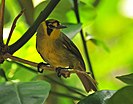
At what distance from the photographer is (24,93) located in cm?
90

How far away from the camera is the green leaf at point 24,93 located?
33.2 inches

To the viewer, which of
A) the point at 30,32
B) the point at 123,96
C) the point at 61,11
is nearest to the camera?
the point at 123,96

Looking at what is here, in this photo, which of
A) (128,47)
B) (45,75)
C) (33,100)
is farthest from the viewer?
(128,47)

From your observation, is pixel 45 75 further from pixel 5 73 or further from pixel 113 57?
pixel 113 57

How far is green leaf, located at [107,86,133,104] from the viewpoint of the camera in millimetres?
875

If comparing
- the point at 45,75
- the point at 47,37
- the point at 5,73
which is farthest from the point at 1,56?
the point at 47,37

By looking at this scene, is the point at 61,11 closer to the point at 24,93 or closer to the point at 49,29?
the point at 49,29

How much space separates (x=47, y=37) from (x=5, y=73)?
1.40 ft

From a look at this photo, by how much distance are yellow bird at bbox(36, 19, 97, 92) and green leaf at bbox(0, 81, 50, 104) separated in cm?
65

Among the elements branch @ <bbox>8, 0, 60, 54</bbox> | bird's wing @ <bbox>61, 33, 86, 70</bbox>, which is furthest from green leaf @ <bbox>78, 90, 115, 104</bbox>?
bird's wing @ <bbox>61, 33, 86, 70</bbox>

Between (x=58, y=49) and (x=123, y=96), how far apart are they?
89cm

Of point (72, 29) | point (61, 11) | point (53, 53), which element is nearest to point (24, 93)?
point (72, 29)

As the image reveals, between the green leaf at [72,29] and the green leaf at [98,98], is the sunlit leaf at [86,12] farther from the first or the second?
the green leaf at [98,98]

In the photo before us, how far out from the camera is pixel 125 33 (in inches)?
83.4
